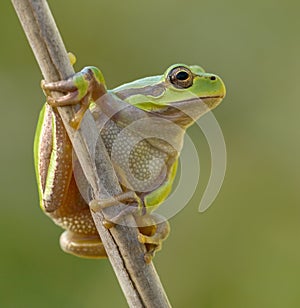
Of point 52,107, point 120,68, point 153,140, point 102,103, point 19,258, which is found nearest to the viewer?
point 52,107

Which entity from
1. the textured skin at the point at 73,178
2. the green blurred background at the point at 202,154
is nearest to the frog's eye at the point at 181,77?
the textured skin at the point at 73,178

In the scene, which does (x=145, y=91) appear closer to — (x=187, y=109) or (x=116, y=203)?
(x=187, y=109)

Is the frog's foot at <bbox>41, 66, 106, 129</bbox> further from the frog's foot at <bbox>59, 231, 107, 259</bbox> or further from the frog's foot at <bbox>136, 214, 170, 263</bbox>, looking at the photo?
the frog's foot at <bbox>59, 231, 107, 259</bbox>

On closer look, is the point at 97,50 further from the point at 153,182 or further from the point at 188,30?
the point at 153,182

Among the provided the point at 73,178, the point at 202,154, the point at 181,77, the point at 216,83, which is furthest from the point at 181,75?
the point at 202,154

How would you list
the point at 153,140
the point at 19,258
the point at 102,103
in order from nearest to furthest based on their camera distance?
the point at 102,103 < the point at 153,140 < the point at 19,258

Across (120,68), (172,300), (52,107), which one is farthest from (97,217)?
(120,68)

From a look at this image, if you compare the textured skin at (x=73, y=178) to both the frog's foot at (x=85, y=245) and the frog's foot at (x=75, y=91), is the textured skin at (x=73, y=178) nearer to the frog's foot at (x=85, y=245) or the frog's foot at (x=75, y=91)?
the frog's foot at (x=85, y=245)
